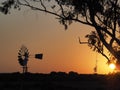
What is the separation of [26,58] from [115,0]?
8.79 m

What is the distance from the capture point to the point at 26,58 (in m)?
43.4

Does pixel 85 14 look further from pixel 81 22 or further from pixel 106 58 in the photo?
pixel 106 58

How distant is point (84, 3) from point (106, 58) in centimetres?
843

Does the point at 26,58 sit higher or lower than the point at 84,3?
lower

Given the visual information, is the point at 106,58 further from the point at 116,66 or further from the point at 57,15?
the point at 57,15

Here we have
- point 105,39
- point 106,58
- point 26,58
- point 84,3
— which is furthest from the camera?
point 106,58

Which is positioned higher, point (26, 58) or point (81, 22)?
point (81, 22)

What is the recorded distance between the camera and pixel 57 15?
47656 mm

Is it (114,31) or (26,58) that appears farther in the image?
(114,31)

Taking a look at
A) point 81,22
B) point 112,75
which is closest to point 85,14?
point 81,22

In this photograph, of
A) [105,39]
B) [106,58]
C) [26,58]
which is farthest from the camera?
[106,58]

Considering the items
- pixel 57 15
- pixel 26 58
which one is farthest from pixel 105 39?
pixel 26 58

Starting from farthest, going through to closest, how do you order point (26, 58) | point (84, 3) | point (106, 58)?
point (106, 58), point (84, 3), point (26, 58)

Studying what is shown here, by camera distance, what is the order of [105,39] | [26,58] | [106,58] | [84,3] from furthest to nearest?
[106,58], [105,39], [84,3], [26,58]
